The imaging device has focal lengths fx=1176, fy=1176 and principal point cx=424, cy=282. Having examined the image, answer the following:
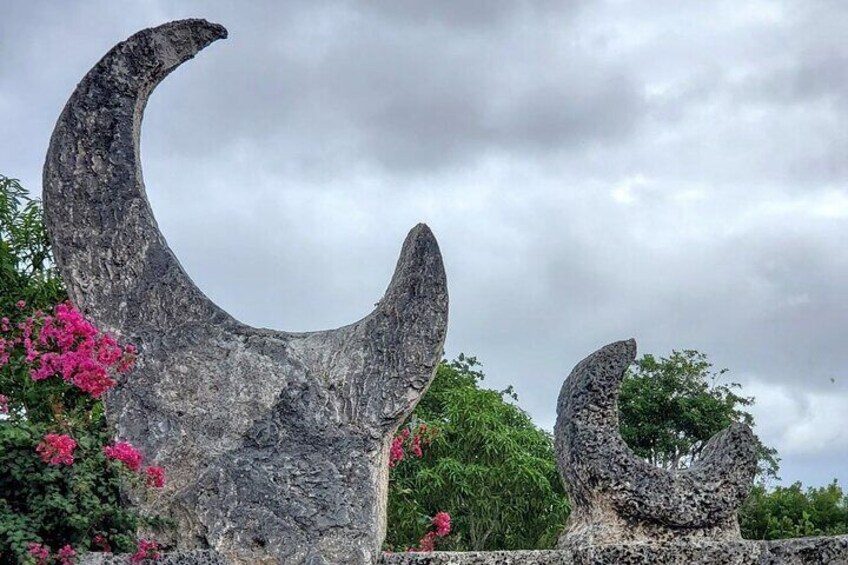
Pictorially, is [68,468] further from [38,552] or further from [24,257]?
[24,257]

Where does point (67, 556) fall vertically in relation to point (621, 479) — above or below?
Answer: below

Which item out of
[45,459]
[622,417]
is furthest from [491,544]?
[45,459]

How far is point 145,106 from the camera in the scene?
22.9ft

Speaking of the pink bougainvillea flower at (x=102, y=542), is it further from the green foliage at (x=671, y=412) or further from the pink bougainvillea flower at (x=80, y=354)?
the green foliage at (x=671, y=412)

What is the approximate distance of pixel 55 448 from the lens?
18.0 ft

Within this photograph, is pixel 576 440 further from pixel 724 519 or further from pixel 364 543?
pixel 364 543

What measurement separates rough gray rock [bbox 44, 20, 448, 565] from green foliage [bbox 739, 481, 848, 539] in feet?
44.5

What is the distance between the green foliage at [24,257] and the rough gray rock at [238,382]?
1739 millimetres

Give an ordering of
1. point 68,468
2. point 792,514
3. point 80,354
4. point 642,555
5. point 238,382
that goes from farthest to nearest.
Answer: point 792,514, point 238,382, point 642,555, point 80,354, point 68,468

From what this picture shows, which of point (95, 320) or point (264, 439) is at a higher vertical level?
point (95, 320)

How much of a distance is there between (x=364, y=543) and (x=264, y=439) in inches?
29.3

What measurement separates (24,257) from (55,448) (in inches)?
128

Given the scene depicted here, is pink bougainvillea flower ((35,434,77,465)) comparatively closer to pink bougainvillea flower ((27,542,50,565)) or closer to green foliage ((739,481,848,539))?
pink bougainvillea flower ((27,542,50,565))

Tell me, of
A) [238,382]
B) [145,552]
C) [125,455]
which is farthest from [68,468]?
[238,382]
